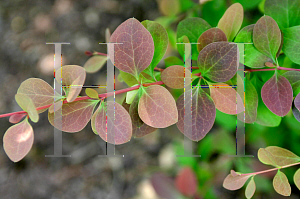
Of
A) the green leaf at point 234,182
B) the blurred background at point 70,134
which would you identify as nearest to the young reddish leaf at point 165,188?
the blurred background at point 70,134

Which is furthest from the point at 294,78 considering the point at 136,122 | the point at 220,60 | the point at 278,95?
the point at 136,122

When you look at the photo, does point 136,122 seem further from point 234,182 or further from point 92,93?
point 234,182

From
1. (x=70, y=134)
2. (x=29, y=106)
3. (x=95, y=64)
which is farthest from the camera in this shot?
(x=70, y=134)

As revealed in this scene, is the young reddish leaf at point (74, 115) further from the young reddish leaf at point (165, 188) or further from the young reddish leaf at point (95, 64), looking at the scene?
the young reddish leaf at point (165, 188)

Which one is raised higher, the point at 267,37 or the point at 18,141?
the point at 267,37

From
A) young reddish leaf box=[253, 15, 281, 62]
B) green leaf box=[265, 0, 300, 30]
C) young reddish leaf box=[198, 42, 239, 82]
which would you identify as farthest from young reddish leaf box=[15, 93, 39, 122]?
green leaf box=[265, 0, 300, 30]
